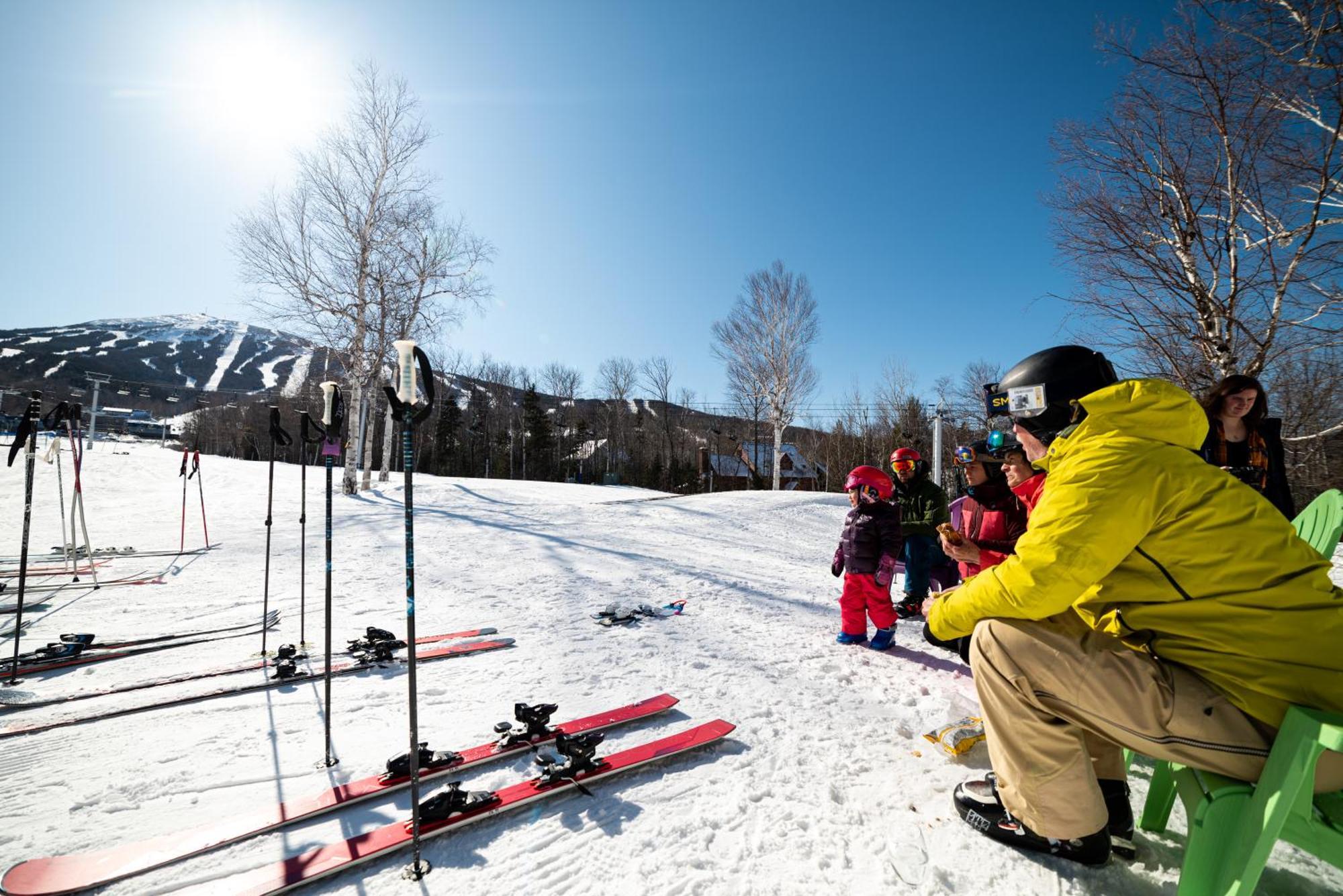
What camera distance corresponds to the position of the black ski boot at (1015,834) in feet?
5.72

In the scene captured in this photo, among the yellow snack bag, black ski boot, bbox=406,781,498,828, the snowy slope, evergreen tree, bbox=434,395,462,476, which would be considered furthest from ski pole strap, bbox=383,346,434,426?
the snowy slope

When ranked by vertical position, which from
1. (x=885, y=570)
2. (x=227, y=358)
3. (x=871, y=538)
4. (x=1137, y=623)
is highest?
(x=227, y=358)

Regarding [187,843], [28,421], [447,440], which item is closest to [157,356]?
[447,440]

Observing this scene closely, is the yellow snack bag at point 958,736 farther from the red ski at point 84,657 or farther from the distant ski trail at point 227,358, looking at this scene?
the distant ski trail at point 227,358

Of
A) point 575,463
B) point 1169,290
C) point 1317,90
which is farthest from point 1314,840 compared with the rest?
point 575,463

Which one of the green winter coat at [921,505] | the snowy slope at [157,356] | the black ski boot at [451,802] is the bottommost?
the black ski boot at [451,802]

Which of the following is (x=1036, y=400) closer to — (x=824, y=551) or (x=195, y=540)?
(x=824, y=551)

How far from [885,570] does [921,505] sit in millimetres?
1531

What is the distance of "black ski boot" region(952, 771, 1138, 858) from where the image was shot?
6.06ft

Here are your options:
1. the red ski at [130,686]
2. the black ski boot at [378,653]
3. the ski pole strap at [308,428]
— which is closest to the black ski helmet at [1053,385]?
the red ski at [130,686]

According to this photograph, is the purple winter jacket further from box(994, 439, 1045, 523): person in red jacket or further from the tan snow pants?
the tan snow pants

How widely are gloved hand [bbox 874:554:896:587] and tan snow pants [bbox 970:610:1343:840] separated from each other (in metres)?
2.30

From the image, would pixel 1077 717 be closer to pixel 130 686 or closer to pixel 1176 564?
pixel 1176 564

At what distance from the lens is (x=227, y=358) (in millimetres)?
150750
